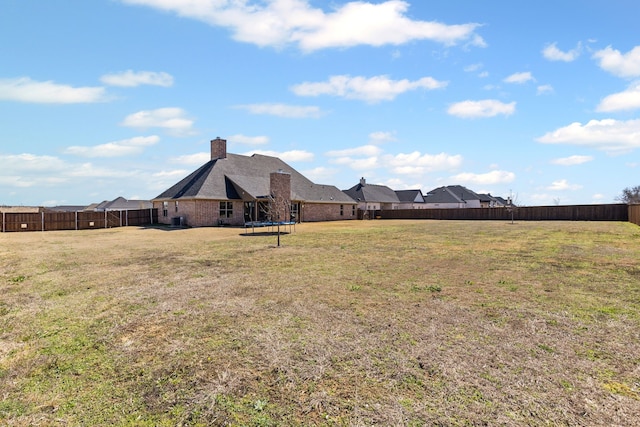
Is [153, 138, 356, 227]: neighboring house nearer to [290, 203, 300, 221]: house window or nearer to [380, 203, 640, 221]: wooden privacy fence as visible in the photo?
[290, 203, 300, 221]: house window

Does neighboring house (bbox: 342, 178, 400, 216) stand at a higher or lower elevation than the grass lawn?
higher

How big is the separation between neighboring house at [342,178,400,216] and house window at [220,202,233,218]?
2542 centimetres

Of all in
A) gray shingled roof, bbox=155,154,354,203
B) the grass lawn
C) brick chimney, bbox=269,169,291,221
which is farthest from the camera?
brick chimney, bbox=269,169,291,221

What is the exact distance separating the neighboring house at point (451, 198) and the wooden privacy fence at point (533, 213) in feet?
63.1

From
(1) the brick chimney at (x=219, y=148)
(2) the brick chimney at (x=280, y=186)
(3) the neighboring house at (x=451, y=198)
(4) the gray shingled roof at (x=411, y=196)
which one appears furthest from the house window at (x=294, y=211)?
(3) the neighboring house at (x=451, y=198)

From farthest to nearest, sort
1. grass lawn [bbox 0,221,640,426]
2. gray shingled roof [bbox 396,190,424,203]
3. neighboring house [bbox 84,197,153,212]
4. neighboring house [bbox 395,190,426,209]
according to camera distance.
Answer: gray shingled roof [bbox 396,190,424,203], neighboring house [bbox 395,190,426,209], neighboring house [bbox 84,197,153,212], grass lawn [bbox 0,221,640,426]

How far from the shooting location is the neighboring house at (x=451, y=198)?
65.3 m

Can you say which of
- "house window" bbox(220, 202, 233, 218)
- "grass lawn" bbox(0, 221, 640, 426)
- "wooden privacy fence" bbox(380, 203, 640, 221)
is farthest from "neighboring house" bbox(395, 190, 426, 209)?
"grass lawn" bbox(0, 221, 640, 426)

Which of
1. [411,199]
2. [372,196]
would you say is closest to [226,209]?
[372,196]

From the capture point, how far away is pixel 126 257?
12516 mm

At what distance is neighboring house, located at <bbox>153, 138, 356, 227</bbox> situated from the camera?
29.4 metres

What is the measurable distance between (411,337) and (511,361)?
128 cm

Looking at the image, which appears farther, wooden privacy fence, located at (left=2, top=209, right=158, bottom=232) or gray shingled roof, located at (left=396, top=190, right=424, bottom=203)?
gray shingled roof, located at (left=396, top=190, right=424, bottom=203)

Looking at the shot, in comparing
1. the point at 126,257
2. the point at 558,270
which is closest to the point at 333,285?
the point at 558,270
